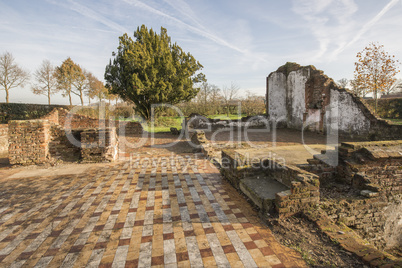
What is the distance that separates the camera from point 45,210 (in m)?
3.36

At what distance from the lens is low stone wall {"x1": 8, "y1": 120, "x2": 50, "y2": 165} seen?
19.0 feet

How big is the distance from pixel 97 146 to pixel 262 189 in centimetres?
508

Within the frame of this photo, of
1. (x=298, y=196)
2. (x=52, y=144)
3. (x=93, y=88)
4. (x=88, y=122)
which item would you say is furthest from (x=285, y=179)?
(x=93, y=88)

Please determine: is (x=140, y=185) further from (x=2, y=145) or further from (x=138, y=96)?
(x=138, y=96)

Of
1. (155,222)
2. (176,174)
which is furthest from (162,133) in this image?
(155,222)

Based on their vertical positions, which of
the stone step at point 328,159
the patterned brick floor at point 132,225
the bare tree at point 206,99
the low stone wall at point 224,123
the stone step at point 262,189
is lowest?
the patterned brick floor at point 132,225

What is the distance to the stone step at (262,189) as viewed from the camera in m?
3.17

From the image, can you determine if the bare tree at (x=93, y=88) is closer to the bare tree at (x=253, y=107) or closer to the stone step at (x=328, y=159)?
the bare tree at (x=253, y=107)

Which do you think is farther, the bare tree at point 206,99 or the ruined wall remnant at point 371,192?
the bare tree at point 206,99

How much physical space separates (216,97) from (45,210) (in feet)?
91.2

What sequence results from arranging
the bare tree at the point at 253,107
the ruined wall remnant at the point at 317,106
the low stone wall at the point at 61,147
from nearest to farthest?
the low stone wall at the point at 61,147, the ruined wall remnant at the point at 317,106, the bare tree at the point at 253,107

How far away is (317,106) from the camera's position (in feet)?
42.0

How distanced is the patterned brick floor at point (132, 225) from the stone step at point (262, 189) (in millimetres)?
190

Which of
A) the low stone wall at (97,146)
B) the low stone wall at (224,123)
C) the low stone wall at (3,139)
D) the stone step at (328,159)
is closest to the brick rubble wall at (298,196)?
the stone step at (328,159)
